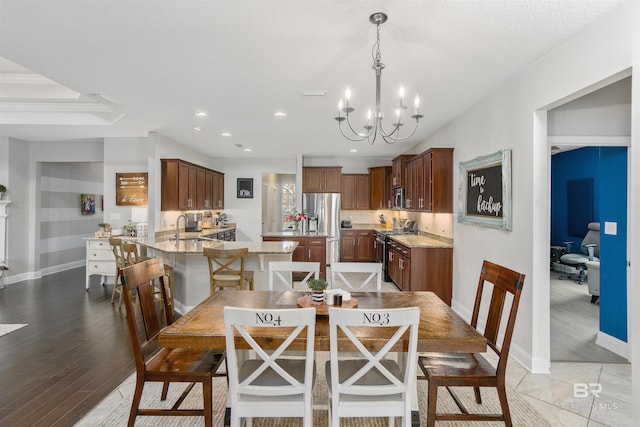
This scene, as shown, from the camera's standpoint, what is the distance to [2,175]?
5953 millimetres

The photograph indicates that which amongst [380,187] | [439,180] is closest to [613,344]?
[439,180]

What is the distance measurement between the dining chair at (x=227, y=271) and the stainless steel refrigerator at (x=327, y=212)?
12.6 feet

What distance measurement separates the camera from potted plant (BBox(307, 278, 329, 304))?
2070mm

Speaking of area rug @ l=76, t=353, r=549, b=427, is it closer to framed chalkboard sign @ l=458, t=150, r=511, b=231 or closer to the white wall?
the white wall

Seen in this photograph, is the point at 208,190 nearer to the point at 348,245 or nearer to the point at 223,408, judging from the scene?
the point at 348,245

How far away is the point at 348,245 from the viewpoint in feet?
25.5

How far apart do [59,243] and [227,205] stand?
3587 millimetres

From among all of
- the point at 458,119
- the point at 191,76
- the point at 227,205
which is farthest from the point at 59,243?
the point at 458,119

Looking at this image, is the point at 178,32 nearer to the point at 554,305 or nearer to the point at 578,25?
the point at 578,25

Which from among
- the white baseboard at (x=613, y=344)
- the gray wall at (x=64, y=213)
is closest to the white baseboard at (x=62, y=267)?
the gray wall at (x=64, y=213)

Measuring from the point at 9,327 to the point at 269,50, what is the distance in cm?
431

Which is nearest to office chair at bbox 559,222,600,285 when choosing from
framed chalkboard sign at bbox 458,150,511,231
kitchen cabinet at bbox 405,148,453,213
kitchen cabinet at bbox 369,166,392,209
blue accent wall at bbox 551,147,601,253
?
blue accent wall at bbox 551,147,601,253

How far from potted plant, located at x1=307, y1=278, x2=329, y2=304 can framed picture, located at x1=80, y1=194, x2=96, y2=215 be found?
7947 mm

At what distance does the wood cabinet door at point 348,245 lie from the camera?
25.5 feet
